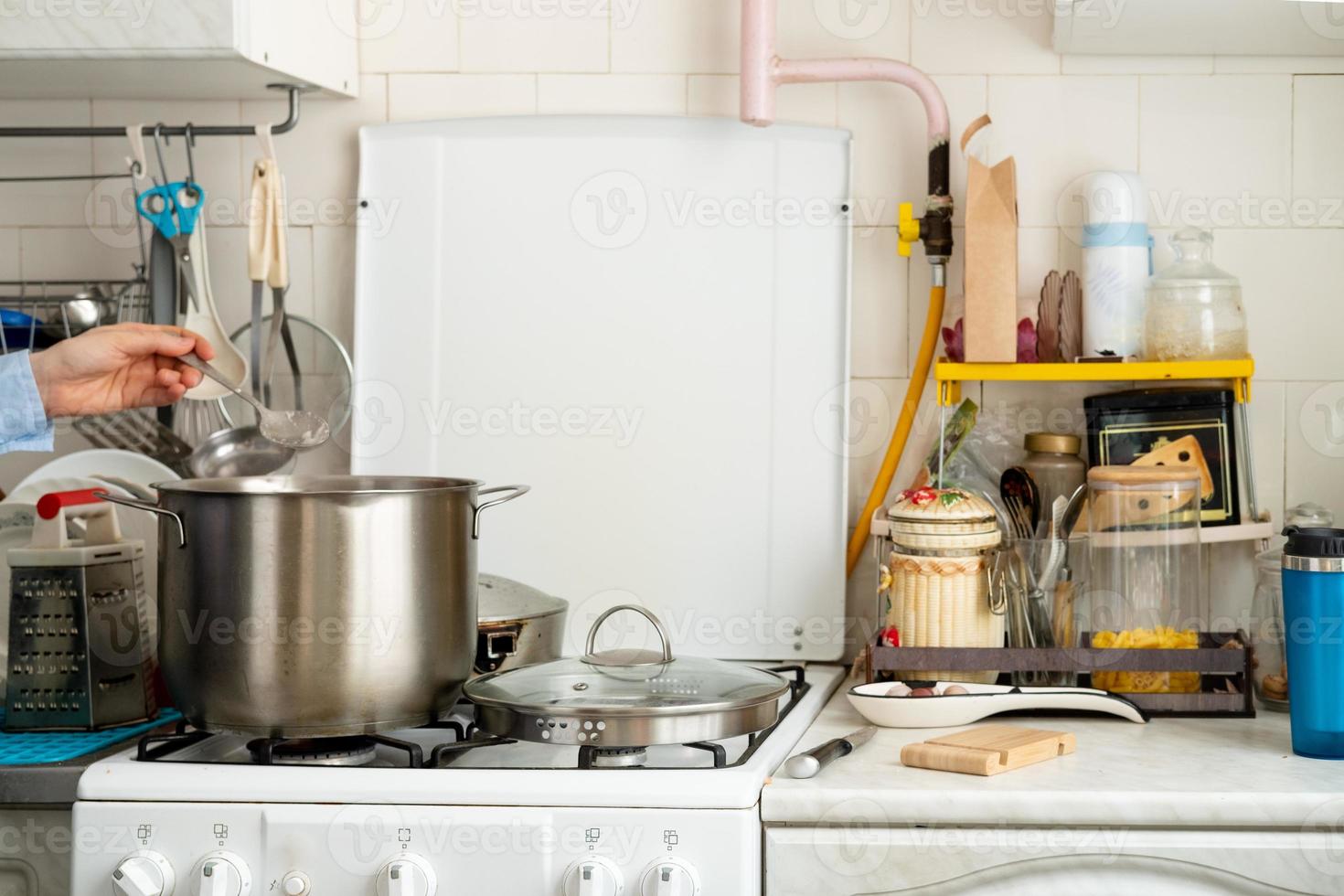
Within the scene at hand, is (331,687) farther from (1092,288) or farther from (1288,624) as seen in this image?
(1092,288)

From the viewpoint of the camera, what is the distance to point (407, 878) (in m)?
0.98

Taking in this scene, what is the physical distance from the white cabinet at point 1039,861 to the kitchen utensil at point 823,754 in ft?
0.16

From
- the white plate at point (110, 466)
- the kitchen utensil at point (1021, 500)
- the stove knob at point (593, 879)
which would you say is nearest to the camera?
the stove knob at point (593, 879)

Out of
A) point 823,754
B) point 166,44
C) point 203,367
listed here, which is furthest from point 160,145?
point 823,754

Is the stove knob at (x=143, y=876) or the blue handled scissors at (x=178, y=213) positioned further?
the blue handled scissors at (x=178, y=213)

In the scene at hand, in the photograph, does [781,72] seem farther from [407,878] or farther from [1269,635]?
[407,878]

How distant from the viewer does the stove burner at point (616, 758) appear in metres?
1.07

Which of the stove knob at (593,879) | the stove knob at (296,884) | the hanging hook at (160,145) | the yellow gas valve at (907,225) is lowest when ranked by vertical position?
the stove knob at (296,884)

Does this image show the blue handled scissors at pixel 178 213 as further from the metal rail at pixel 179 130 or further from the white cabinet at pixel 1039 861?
the white cabinet at pixel 1039 861

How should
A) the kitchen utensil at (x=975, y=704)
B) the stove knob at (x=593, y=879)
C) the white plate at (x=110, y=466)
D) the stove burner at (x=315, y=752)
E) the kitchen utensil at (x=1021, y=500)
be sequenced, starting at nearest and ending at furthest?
the stove knob at (x=593, y=879)
the stove burner at (x=315, y=752)
the kitchen utensil at (x=975, y=704)
the kitchen utensil at (x=1021, y=500)
the white plate at (x=110, y=466)

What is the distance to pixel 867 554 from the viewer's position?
1.57 m

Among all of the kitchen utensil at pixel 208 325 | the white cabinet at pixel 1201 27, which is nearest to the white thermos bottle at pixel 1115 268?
the white cabinet at pixel 1201 27

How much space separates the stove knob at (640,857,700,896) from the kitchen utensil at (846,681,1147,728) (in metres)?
0.30

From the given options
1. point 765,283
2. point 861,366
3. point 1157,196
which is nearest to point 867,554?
point 861,366
